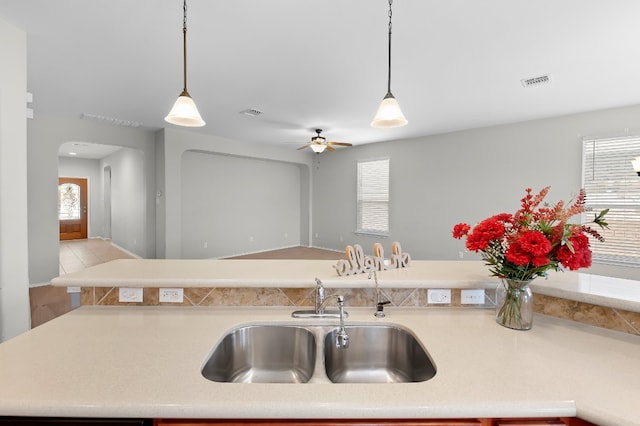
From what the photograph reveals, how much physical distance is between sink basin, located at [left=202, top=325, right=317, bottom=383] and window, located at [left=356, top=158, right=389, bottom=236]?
6085 mm

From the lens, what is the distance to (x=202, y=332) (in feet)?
4.11

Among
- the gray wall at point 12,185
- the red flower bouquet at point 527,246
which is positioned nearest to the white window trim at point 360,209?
the red flower bouquet at point 527,246

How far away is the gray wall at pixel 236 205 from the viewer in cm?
679

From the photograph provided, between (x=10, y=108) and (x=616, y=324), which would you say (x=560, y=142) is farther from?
(x=10, y=108)

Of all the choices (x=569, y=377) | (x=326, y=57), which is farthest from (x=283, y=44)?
(x=569, y=377)

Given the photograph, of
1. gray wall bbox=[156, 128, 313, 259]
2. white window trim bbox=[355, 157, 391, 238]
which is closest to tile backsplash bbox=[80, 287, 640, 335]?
gray wall bbox=[156, 128, 313, 259]

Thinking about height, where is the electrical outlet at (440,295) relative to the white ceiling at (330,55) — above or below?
below

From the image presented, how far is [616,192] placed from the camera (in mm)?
4348

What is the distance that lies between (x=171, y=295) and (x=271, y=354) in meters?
0.60

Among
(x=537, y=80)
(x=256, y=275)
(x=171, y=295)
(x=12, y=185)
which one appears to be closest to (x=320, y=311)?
(x=256, y=275)

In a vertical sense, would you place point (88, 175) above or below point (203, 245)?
above

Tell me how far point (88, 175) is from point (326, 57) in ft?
34.7

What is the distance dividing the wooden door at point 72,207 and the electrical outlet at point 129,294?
430 inches

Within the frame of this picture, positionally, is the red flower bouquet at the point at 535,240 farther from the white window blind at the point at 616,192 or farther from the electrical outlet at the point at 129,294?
the white window blind at the point at 616,192
